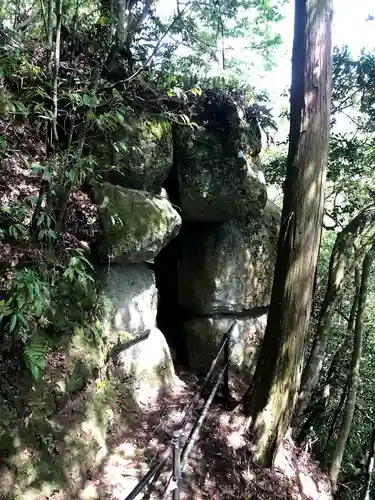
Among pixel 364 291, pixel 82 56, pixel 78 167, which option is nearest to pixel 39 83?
pixel 82 56

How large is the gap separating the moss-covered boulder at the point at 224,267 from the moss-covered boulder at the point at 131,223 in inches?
44.5

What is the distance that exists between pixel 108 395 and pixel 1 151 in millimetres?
2561

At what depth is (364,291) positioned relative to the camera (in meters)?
5.34

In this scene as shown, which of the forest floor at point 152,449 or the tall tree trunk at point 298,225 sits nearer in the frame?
the forest floor at point 152,449

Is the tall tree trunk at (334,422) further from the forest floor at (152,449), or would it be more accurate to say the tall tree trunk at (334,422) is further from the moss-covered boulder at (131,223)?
the moss-covered boulder at (131,223)

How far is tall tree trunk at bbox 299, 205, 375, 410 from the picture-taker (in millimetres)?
5059

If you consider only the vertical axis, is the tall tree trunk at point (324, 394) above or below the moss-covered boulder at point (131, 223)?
below

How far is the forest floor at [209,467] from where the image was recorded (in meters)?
3.86

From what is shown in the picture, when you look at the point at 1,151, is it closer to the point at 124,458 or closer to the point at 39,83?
the point at 39,83

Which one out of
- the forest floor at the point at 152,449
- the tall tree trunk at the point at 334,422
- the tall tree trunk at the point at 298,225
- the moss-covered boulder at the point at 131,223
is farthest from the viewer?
the tall tree trunk at the point at 334,422

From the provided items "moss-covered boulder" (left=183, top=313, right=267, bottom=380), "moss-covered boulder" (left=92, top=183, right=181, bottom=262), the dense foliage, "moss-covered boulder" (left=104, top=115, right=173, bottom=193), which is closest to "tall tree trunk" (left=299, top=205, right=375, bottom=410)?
the dense foliage

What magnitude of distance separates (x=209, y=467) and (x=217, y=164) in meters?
3.68

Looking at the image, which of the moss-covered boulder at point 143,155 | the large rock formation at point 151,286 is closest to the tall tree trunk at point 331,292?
the large rock formation at point 151,286

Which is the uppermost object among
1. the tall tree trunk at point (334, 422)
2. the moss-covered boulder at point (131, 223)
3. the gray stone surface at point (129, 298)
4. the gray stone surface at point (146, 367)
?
the moss-covered boulder at point (131, 223)
